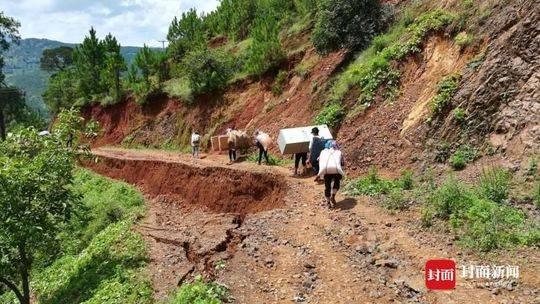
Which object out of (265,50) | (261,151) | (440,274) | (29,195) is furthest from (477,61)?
(265,50)

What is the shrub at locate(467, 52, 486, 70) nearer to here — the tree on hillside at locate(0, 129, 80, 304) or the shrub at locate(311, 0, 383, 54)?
the shrub at locate(311, 0, 383, 54)

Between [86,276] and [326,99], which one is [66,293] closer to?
[86,276]

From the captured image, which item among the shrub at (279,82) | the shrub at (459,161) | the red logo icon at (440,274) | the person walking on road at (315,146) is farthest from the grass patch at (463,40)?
the shrub at (279,82)

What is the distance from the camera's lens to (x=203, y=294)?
746 centimetres

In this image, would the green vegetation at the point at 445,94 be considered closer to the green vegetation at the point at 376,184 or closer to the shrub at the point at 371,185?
the green vegetation at the point at 376,184

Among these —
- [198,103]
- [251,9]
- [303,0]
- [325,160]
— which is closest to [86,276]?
[325,160]

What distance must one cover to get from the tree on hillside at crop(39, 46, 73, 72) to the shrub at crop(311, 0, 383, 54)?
52.2m

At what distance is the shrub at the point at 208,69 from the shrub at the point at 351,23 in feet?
26.7

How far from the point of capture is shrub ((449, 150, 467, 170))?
1080cm

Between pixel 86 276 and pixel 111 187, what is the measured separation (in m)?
9.87

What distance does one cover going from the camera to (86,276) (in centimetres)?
1121

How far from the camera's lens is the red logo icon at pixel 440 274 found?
7017 millimetres

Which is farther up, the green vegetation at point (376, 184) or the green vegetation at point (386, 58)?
the green vegetation at point (386, 58)

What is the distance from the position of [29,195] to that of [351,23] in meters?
12.8
